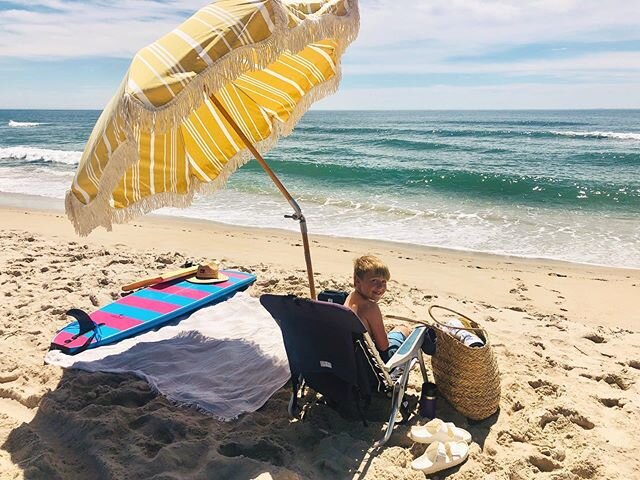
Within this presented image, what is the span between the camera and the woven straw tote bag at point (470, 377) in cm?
352

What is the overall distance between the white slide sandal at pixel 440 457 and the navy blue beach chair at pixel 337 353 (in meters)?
0.27

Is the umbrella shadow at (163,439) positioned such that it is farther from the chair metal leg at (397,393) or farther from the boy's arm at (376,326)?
the boy's arm at (376,326)

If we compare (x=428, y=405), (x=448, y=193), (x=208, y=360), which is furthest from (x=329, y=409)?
(x=448, y=193)

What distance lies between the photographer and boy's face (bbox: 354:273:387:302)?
3383 mm

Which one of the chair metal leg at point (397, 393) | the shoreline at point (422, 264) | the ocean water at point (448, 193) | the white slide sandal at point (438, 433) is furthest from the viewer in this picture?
the ocean water at point (448, 193)

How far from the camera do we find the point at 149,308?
16.5 ft

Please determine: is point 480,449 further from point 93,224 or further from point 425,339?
point 93,224

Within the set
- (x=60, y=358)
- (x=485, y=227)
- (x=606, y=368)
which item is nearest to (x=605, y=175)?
(x=485, y=227)

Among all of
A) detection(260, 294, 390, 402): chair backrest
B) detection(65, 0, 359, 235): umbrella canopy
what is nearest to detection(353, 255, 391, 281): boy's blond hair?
detection(260, 294, 390, 402): chair backrest

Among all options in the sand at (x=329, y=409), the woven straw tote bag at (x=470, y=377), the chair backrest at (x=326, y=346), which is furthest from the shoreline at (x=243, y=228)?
the chair backrest at (x=326, y=346)

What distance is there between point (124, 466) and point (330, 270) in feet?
15.0

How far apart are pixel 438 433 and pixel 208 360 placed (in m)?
1.98

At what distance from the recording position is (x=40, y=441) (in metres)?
3.22

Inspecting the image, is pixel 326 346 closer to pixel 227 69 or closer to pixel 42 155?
pixel 227 69
